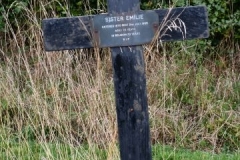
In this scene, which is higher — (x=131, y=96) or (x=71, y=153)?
(x=131, y=96)

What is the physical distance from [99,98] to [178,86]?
171 cm

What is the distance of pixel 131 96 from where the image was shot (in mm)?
3043

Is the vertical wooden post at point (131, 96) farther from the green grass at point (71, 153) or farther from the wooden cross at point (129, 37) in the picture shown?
the green grass at point (71, 153)

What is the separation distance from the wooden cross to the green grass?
103 cm

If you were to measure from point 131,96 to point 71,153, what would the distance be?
4.13 ft

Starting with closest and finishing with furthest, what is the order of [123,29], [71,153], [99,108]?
[123,29], [71,153], [99,108]

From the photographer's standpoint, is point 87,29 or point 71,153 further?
point 71,153

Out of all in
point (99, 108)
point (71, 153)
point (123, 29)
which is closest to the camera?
point (123, 29)

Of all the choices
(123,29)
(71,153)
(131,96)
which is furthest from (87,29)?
(71,153)

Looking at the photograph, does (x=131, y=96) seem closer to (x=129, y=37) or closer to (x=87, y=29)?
(x=129, y=37)

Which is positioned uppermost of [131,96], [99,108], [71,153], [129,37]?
[129,37]

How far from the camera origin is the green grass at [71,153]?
13.5 feet

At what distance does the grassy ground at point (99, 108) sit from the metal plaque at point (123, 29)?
66 centimetres

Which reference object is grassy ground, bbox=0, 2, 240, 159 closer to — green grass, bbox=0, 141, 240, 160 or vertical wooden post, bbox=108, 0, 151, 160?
green grass, bbox=0, 141, 240, 160
